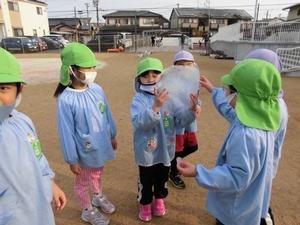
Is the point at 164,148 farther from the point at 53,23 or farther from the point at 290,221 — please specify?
the point at 53,23

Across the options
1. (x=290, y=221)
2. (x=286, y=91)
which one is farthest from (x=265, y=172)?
(x=286, y=91)

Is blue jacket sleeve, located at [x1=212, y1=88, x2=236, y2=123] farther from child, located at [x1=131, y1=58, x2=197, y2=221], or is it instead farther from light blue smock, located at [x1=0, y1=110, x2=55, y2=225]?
light blue smock, located at [x1=0, y1=110, x2=55, y2=225]

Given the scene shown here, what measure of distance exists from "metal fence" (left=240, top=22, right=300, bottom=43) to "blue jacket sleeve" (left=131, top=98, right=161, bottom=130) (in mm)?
12407

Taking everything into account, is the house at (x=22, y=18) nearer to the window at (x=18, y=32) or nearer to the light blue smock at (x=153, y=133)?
the window at (x=18, y=32)

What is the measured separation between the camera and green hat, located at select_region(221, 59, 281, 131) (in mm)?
1538

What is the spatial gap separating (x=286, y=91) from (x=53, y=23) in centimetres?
5758

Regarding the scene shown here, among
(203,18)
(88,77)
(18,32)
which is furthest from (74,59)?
(203,18)

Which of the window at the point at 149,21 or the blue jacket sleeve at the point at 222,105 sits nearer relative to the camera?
the blue jacket sleeve at the point at 222,105

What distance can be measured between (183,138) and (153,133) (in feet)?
2.53

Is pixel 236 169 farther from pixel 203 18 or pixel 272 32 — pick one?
pixel 203 18

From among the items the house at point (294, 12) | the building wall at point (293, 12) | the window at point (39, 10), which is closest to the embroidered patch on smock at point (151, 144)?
the house at point (294, 12)

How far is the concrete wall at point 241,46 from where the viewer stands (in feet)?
43.5

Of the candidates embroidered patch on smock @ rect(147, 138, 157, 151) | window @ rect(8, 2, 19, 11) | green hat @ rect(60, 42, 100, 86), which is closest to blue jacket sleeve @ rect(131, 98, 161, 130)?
embroidered patch on smock @ rect(147, 138, 157, 151)

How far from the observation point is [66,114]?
239 cm
